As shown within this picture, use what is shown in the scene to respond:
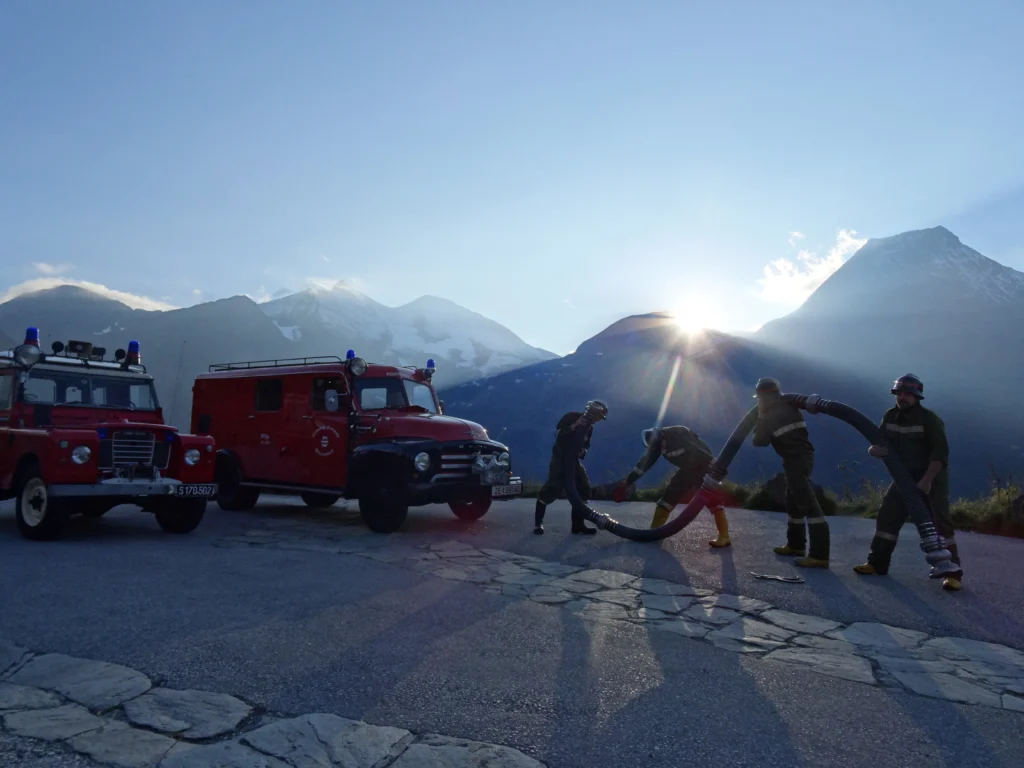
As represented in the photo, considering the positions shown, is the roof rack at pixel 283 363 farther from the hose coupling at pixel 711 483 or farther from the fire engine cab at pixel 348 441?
the hose coupling at pixel 711 483

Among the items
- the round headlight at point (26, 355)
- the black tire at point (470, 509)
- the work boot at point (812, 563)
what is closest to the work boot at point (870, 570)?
the work boot at point (812, 563)

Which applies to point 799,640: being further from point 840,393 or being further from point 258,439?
point 840,393

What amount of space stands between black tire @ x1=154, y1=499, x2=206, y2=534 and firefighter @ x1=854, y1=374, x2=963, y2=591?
7892 millimetres

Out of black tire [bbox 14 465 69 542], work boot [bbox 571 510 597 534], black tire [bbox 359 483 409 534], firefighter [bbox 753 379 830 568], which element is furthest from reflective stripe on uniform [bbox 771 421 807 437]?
black tire [bbox 14 465 69 542]

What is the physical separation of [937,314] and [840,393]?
46737mm

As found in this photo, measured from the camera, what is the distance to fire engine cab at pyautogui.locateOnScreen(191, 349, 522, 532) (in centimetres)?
959

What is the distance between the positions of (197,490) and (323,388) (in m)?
2.67

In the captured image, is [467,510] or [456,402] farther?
[456,402]

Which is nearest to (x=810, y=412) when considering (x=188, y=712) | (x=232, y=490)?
(x=188, y=712)

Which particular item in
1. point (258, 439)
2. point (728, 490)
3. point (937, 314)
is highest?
point (937, 314)

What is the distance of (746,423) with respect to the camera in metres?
8.20

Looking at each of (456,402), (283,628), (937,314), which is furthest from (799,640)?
(937,314)

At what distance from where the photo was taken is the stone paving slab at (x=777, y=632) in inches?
162

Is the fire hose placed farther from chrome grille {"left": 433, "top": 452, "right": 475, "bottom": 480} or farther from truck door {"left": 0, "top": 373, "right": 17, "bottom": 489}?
truck door {"left": 0, "top": 373, "right": 17, "bottom": 489}
